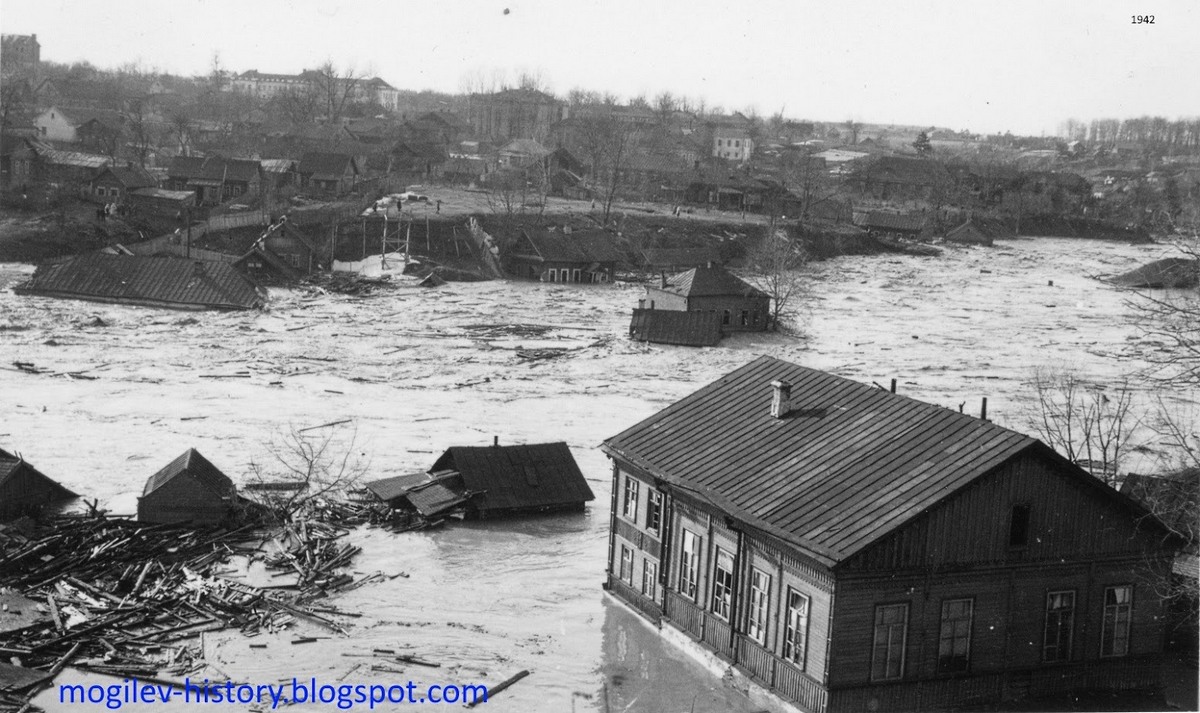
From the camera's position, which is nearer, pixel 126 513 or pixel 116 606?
pixel 116 606

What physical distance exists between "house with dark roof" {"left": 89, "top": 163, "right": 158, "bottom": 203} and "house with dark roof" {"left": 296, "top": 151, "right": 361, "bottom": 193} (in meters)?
13.7

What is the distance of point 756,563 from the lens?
19734 mm

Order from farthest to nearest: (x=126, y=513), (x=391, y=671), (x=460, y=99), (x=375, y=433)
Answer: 1. (x=460, y=99)
2. (x=375, y=433)
3. (x=126, y=513)
4. (x=391, y=671)

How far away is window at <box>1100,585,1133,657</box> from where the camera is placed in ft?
64.8

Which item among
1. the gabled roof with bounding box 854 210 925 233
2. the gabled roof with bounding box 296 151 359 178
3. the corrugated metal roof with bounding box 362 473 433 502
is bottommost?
the corrugated metal roof with bounding box 362 473 433 502

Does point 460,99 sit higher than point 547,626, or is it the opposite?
point 460,99

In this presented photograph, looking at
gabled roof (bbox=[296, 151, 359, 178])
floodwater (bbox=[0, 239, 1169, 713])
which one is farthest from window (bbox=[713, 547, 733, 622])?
gabled roof (bbox=[296, 151, 359, 178])

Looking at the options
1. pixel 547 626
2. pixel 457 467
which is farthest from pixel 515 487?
pixel 547 626

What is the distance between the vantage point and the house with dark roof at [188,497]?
1065 inches

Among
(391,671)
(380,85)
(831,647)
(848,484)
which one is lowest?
(391,671)

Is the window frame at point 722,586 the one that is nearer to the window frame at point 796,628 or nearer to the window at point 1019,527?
the window frame at point 796,628

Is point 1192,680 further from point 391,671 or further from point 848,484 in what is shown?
point 391,671

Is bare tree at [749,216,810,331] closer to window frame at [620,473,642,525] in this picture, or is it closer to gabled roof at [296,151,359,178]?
gabled roof at [296,151,359,178]

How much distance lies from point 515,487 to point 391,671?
380 inches
